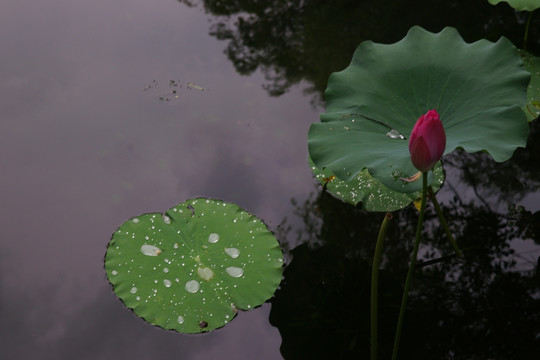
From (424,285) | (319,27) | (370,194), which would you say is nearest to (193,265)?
(370,194)

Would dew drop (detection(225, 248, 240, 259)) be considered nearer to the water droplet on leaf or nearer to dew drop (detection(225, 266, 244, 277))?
dew drop (detection(225, 266, 244, 277))

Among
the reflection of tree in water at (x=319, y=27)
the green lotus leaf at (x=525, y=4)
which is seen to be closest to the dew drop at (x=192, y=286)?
the reflection of tree in water at (x=319, y=27)

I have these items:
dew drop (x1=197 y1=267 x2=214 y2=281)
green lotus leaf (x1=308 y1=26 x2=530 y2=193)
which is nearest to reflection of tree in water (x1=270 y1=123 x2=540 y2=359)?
dew drop (x1=197 y1=267 x2=214 y2=281)

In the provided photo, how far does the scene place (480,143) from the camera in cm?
139

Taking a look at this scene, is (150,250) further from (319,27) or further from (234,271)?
(319,27)

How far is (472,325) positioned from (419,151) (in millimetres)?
871

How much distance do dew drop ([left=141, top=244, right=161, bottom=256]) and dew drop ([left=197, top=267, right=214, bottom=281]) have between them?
0.15m

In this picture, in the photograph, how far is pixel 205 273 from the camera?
1.77 metres

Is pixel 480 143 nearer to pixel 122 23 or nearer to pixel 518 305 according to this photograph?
pixel 518 305

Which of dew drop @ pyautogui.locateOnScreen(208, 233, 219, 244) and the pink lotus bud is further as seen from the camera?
dew drop @ pyautogui.locateOnScreen(208, 233, 219, 244)

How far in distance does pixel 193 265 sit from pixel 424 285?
0.78 meters

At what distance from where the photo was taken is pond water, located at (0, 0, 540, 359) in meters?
1.84

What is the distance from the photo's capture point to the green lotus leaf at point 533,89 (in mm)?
2226

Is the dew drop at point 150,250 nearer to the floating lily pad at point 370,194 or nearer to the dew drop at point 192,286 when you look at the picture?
the dew drop at point 192,286
